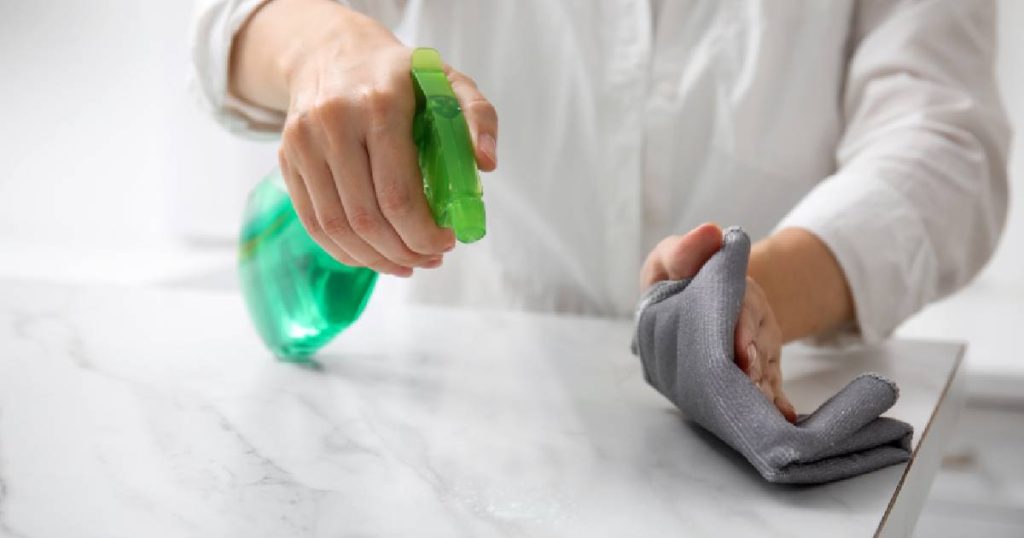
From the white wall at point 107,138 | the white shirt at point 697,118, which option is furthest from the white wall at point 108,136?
the white shirt at point 697,118

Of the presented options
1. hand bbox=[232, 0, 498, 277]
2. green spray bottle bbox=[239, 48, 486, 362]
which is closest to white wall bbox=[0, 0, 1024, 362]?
green spray bottle bbox=[239, 48, 486, 362]

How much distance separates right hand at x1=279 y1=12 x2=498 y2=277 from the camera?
1.66ft

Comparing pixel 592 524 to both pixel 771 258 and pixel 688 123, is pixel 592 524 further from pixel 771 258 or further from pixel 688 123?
pixel 688 123

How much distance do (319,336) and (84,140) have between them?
1003 millimetres

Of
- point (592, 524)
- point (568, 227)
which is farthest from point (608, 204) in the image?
point (592, 524)

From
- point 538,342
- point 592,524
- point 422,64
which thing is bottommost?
point 538,342

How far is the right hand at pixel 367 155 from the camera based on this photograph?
50 centimetres

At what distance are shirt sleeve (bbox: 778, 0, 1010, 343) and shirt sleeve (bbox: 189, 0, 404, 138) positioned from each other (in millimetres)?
351

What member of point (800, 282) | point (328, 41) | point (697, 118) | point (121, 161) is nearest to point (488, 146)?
point (328, 41)

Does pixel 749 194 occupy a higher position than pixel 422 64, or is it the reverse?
pixel 422 64

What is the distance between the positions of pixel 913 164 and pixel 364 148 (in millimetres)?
398

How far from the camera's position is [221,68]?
2.35 feet

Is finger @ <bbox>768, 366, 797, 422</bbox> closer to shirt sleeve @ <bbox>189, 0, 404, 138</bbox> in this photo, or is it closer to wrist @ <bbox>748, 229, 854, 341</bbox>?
wrist @ <bbox>748, 229, 854, 341</bbox>

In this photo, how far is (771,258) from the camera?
2.24 feet
